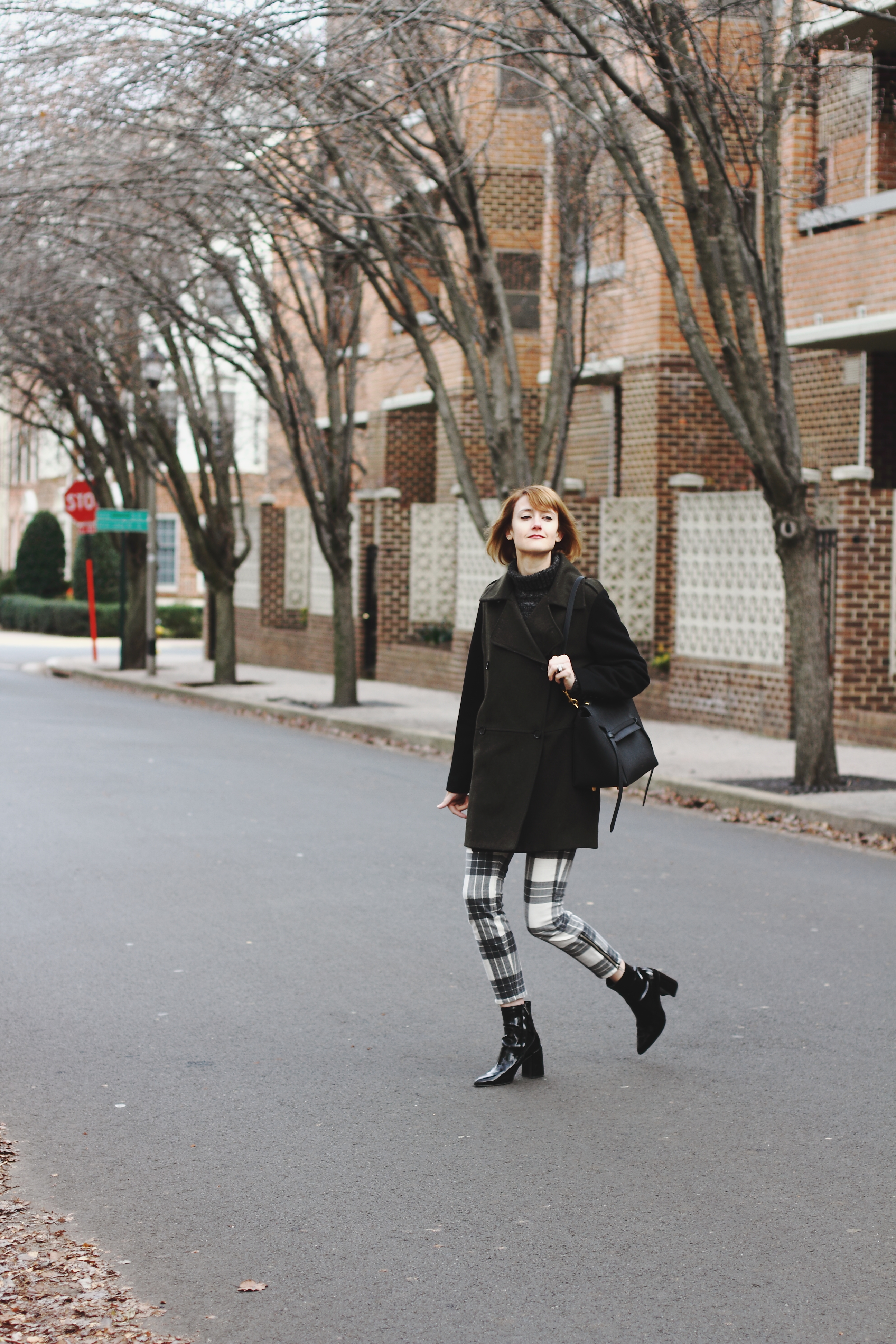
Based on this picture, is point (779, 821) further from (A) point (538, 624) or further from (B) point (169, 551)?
(B) point (169, 551)

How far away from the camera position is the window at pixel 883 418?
18.9 meters

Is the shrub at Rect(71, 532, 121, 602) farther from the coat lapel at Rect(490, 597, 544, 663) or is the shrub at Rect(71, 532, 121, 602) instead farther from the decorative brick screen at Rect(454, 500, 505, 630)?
the coat lapel at Rect(490, 597, 544, 663)

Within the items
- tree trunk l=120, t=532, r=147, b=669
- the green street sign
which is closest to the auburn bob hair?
Result: the green street sign

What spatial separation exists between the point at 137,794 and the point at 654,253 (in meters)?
11.3

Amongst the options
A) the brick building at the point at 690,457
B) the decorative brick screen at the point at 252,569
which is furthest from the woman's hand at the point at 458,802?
the decorative brick screen at the point at 252,569

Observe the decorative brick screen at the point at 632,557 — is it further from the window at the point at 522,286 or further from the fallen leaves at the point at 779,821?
the fallen leaves at the point at 779,821

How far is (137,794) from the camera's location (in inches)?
545

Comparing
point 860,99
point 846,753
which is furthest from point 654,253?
point 846,753

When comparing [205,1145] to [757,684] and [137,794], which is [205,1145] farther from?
[757,684]

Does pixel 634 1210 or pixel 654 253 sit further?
pixel 654 253

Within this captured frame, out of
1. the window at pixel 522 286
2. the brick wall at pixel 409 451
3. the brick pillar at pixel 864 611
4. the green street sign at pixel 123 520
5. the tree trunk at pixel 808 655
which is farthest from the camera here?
the brick wall at pixel 409 451

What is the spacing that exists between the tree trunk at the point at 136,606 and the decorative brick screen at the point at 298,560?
9.28ft

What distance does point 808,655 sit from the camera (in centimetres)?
1441

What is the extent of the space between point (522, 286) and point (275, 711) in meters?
9.09
